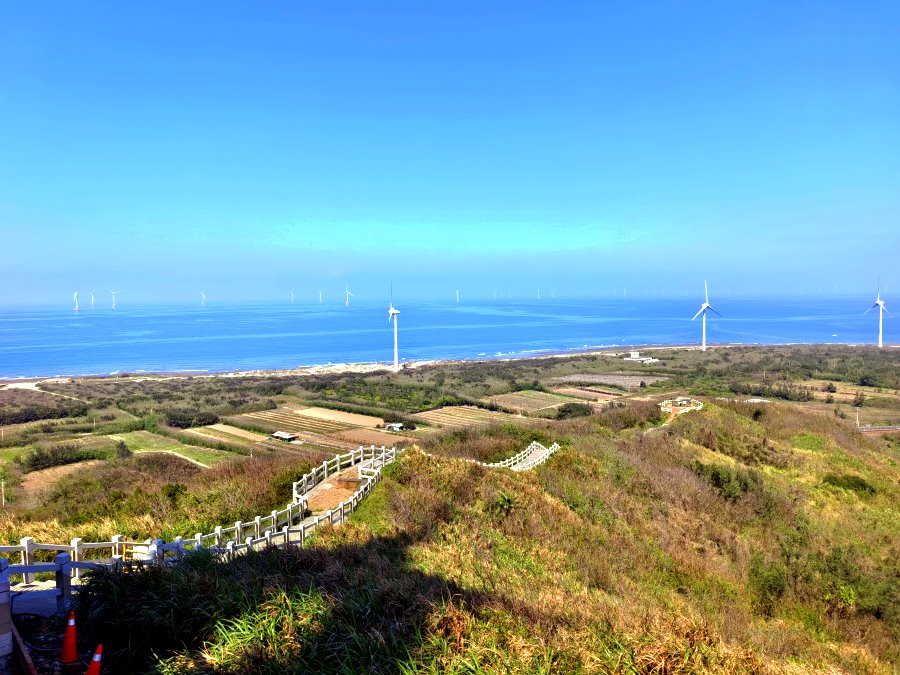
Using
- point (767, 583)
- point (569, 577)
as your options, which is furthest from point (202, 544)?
point (767, 583)

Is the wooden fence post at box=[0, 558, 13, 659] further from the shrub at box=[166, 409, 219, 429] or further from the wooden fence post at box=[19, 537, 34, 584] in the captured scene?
the shrub at box=[166, 409, 219, 429]

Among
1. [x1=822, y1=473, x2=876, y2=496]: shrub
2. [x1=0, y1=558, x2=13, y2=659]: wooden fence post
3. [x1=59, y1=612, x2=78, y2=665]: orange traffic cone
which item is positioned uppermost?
[x1=0, y1=558, x2=13, y2=659]: wooden fence post

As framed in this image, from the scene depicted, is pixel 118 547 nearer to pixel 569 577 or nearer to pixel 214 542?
pixel 214 542

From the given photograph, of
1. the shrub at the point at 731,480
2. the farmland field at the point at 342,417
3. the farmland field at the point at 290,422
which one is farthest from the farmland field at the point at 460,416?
the shrub at the point at 731,480

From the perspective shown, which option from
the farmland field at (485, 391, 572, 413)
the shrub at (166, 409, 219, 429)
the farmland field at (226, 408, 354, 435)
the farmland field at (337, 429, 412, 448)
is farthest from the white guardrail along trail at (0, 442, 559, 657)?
the farmland field at (485, 391, 572, 413)

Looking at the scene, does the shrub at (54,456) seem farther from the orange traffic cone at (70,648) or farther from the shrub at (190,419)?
the orange traffic cone at (70,648)

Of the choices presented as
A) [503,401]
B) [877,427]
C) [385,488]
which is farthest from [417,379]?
[385,488]
